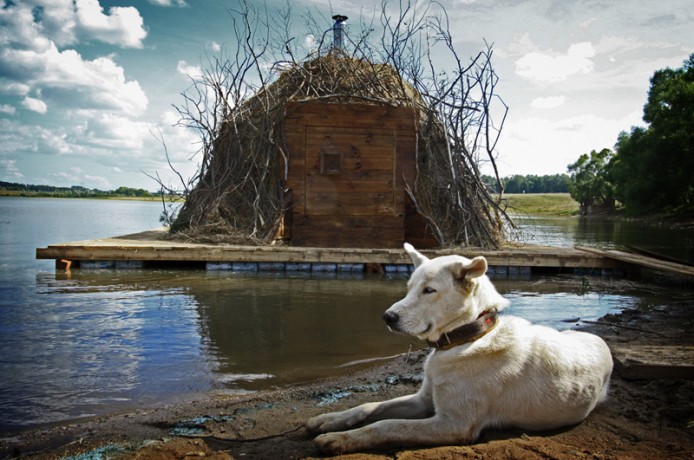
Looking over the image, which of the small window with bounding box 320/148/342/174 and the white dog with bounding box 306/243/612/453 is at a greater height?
the small window with bounding box 320/148/342/174

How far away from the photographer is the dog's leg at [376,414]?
3.46 meters

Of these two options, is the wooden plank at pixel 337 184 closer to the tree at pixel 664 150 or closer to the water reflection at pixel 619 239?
the water reflection at pixel 619 239

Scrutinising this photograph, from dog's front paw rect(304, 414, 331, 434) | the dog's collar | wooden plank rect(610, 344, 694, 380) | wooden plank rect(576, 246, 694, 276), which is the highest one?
the dog's collar

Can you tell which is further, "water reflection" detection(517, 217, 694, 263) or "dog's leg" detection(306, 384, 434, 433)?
"water reflection" detection(517, 217, 694, 263)

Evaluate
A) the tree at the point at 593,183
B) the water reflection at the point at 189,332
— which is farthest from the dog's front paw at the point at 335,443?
the tree at the point at 593,183

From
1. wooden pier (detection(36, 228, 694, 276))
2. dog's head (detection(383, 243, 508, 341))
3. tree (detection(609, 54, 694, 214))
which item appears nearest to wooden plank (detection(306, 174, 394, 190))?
wooden pier (detection(36, 228, 694, 276))

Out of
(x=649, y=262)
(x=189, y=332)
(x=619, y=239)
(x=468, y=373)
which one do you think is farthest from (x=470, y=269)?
Answer: (x=619, y=239)

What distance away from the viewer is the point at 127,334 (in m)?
7.22

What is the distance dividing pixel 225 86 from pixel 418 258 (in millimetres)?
14697

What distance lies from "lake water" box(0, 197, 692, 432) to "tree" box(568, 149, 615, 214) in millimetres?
57004

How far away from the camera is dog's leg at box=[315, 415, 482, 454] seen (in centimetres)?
309

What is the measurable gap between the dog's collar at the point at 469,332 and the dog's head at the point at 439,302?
31 millimetres

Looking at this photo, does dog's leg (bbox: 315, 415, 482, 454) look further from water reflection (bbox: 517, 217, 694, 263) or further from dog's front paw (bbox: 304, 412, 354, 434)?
water reflection (bbox: 517, 217, 694, 263)

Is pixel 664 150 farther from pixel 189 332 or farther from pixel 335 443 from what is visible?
pixel 335 443
